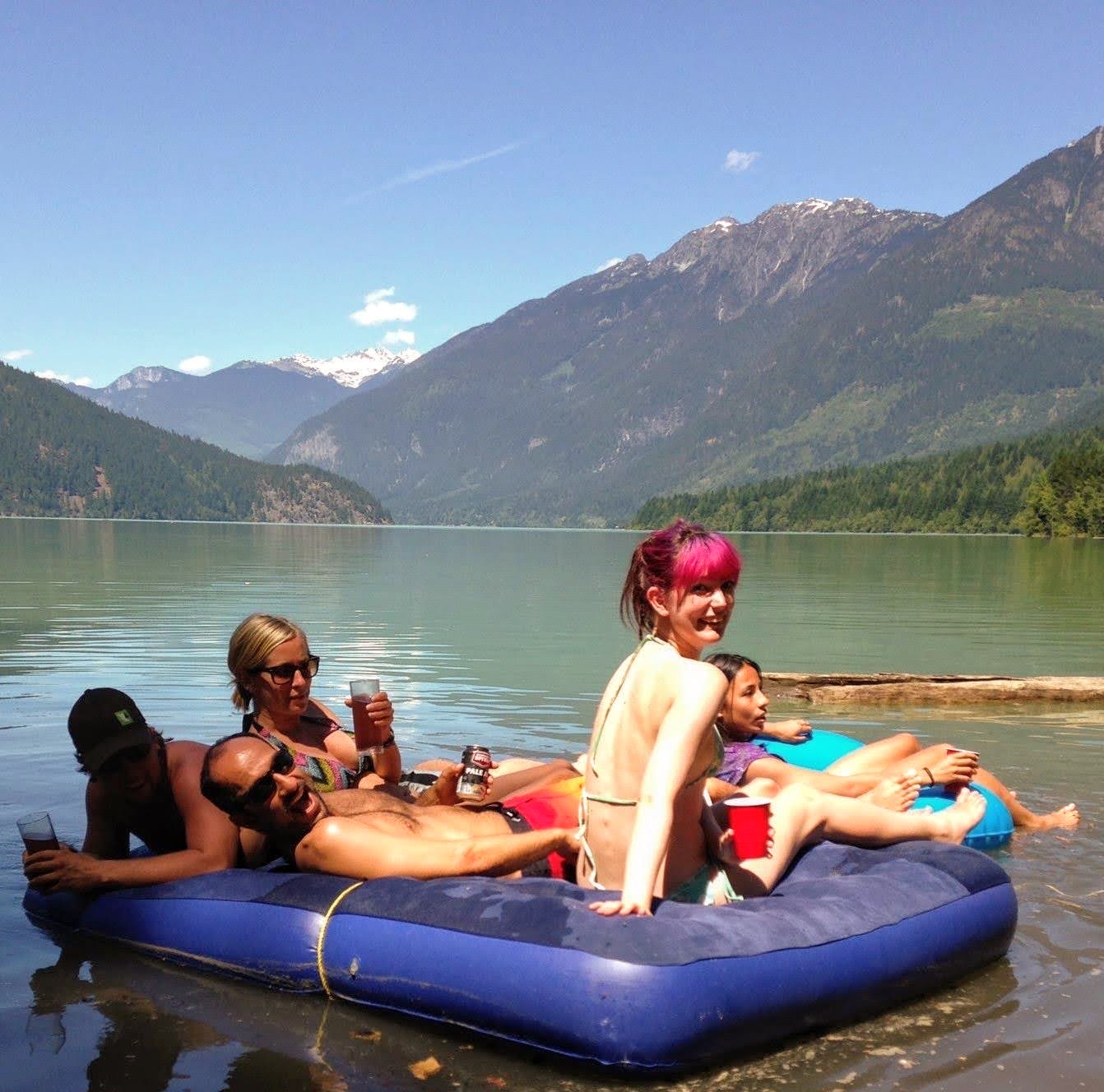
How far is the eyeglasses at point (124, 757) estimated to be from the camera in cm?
651

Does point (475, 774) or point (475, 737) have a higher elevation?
point (475, 774)

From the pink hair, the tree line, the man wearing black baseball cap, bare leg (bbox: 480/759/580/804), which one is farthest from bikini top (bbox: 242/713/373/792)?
the tree line

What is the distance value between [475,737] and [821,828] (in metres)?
7.20

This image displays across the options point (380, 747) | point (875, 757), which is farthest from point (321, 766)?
point (875, 757)

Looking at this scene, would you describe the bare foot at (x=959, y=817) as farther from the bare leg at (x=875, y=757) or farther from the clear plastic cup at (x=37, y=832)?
the clear plastic cup at (x=37, y=832)

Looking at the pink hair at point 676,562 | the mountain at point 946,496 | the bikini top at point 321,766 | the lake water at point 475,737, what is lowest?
the lake water at point 475,737

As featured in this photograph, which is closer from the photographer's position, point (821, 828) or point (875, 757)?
point (821, 828)

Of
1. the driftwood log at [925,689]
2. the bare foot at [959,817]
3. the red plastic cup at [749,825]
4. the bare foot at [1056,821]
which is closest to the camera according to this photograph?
the red plastic cup at [749,825]

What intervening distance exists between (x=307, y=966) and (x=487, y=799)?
6.56 ft

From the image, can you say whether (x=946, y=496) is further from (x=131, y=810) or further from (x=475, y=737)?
(x=131, y=810)

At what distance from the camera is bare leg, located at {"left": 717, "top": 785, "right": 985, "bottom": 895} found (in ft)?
21.0

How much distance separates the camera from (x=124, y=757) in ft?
21.5

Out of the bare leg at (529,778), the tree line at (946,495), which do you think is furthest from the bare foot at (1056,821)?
the tree line at (946,495)

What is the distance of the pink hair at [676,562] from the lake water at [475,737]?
202cm
